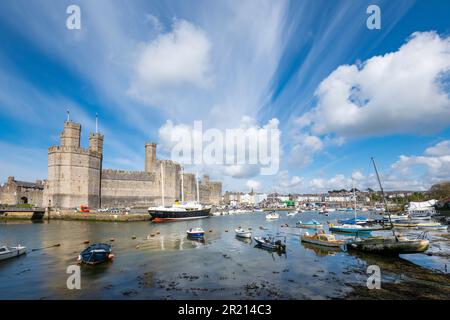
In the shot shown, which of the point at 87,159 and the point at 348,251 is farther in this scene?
the point at 87,159

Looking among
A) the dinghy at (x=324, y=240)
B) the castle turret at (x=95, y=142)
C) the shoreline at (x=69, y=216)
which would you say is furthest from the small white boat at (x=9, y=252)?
the castle turret at (x=95, y=142)

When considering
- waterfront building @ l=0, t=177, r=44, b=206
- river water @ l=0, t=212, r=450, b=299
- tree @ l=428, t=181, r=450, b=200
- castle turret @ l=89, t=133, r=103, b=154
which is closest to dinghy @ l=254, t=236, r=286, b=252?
river water @ l=0, t=212, r=450, b=299

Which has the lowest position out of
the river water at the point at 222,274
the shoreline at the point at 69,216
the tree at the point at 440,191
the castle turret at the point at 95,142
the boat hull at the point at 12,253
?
the river water at the point at 222,274

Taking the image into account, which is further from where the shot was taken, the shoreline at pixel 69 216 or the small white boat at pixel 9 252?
the shoreline at pixel 69 216

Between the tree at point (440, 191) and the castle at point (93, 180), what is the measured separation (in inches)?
2396

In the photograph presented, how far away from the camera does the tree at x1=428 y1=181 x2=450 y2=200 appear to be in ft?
223

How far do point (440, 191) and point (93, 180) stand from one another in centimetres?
7898

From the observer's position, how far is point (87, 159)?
54969 mm

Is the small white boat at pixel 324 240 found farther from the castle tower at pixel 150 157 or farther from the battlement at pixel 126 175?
the castle tower at pixel 150 157

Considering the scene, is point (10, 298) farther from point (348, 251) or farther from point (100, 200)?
point (100, 200)

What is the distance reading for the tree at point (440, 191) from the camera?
67875mm
